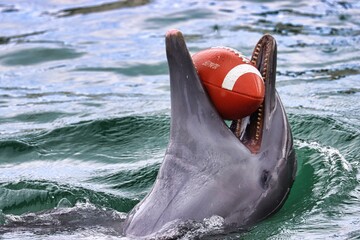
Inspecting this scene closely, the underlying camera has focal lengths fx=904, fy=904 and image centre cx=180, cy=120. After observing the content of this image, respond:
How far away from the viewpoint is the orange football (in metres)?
5.28

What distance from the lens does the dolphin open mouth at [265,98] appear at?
218 inches

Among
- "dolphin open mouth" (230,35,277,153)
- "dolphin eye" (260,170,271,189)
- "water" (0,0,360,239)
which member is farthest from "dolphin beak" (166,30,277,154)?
"water" (0,0,360,239)

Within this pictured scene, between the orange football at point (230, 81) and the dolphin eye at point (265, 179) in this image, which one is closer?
the orange football at point (230, 81)

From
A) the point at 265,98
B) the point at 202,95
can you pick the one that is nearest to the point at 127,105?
the point at 265,98

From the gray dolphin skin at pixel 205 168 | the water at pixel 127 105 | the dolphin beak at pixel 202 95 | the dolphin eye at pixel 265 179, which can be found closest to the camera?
the dolphin beak at pixel 202 95

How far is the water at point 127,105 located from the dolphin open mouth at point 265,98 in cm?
55

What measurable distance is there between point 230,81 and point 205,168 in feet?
1.80

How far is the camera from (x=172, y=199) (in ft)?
17.6

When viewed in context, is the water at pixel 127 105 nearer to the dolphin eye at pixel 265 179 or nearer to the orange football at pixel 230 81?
the dolphin eye at pixel 265 179

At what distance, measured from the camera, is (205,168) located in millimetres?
5402

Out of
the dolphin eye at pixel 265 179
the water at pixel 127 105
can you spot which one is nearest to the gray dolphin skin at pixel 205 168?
the dolphin eye at pixel 265 179

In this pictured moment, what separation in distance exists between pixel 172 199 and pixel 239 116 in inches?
25.1

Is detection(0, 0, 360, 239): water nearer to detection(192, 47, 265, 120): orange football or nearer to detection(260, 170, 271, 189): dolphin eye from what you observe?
detection(260, 170, 271, 189): dolphin eye

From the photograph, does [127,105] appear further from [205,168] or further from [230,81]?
[230,81]
